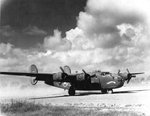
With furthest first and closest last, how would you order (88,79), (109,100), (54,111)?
(88,79) → (109,100) → (54,111)

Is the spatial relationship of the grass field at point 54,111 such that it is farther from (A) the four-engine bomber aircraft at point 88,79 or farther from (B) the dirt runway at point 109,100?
(A) the four-engine bomber aircraft at point 88,79

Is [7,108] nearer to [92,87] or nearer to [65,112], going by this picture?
[65,112]

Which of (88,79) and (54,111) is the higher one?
(88,79)

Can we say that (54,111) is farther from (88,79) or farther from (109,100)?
(88,79)

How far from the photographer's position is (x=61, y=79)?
32.5 meters

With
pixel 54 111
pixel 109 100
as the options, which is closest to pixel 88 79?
pixel 109 100

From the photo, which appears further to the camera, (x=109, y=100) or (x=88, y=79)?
(x=88, y=79)

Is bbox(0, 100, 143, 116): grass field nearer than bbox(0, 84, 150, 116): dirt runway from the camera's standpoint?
Yes

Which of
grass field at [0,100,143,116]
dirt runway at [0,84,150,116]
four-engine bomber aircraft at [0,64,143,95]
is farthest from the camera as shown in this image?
four-engine bomber aircraft at [0,64,143,95]

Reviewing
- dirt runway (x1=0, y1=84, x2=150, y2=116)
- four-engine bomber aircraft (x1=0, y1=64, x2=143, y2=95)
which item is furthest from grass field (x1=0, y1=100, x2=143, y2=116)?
four-engine bomber aircraft (x1=0, y1=64, x2=143, y2=95)

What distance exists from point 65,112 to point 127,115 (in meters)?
4.44

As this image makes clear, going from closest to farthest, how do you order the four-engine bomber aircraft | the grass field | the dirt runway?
1. the grass field
2. the dirt runway
3. the four-engine bomber aircraft

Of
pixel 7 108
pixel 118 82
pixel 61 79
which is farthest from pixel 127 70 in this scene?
pixel 7 108

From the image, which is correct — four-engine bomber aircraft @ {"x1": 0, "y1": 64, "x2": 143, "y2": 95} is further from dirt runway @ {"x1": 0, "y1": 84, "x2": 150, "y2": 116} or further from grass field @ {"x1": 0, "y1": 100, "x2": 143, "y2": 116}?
grass field @ {"x1": 0, "y1": 100, "x2": 143, "y2": 116}
